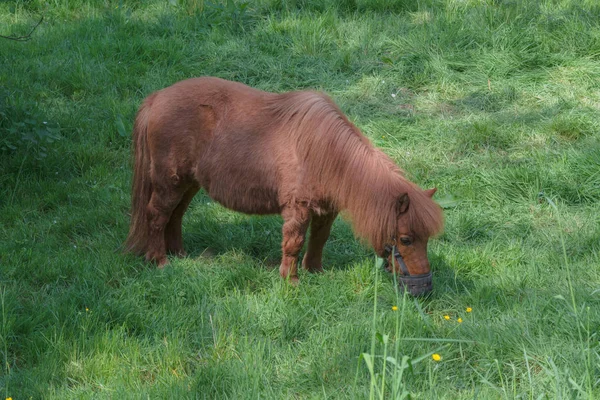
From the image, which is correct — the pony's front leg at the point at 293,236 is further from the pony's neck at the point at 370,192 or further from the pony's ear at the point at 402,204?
the pony's ear at the point at 402,204

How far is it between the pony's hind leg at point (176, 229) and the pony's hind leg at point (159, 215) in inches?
7.8

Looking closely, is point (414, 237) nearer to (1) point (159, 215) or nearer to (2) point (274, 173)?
(2) point (274, 173)

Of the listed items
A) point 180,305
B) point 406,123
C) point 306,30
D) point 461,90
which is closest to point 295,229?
point 180,305

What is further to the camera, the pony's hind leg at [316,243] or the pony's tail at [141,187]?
the pony's tail at [141,187]

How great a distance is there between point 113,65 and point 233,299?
16.1 ft

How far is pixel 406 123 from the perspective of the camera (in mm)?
8445

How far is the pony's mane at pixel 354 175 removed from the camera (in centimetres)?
536

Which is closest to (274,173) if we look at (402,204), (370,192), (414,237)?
(370,192)

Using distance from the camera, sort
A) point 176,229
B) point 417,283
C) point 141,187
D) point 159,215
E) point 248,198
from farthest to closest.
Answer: point 176,229 < point 141,187 < point 159,215 < point 248,198 < point 417,283

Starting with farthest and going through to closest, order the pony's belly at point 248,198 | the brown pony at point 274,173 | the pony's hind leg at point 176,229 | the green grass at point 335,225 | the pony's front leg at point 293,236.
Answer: the pony's hind leg at point 176,229, the pony's belly at point 248,198, the pony's front leg at point 293,236, the brown pony at point 274,173, the green grass at point 335,225

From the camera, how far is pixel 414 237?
17.7 feet

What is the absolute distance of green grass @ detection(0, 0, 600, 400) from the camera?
14.7 ft

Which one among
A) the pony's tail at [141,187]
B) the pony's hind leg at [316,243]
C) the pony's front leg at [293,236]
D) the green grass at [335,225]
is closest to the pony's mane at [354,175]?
the pony's front leg at [293,236]

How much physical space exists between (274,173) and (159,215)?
1.12m
